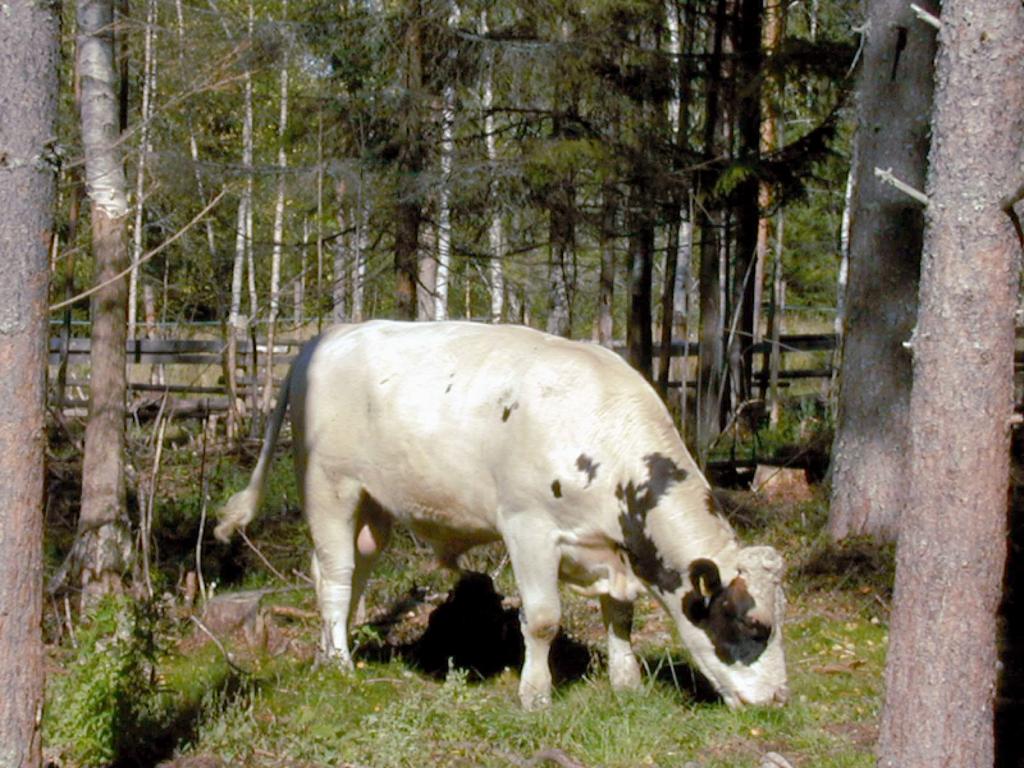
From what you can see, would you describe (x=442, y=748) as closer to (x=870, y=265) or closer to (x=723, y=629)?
(x=723, y=629)

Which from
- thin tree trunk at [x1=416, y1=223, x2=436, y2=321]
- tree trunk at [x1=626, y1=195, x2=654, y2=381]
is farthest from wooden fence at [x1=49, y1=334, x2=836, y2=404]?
tree trunk at [x1=626, y1=195, x2=654, y2=381]

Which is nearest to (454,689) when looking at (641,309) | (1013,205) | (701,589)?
(701,589)

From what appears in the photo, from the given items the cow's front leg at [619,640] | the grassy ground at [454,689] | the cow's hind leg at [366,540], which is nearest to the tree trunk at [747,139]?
the grassy ground at [454,689]

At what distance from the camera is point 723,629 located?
671 cm

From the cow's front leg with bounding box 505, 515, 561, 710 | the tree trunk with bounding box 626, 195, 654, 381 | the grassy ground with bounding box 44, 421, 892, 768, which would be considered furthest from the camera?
the tree trunk with bounding box 626, 195, 654, 381

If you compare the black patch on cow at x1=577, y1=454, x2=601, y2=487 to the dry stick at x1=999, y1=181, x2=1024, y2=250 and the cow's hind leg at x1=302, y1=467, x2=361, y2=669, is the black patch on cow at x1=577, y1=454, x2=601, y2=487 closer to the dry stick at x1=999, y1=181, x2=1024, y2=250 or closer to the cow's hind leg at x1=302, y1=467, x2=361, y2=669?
the cow's hind leg at x1=302, y1=467, x2=361, y2=669

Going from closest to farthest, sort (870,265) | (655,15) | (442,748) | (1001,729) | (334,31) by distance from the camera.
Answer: (442,748) → (1001,729) → (870,265) → (334,31) → (655,15)

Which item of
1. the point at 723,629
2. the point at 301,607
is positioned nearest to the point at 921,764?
the point at 723,629

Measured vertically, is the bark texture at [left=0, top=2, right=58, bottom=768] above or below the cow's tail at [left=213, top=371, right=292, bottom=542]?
above

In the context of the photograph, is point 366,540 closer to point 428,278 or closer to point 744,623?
point 744,623

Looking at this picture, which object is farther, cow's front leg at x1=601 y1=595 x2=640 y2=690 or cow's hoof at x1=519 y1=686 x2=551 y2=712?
cow's front leg at x1=601 y1=595 x2=640 y2=690

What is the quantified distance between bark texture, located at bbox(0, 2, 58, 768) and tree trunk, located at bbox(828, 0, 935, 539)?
710 centimetres

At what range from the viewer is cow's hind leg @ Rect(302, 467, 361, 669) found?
8102 millimetres

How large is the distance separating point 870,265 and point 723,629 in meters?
4.53
